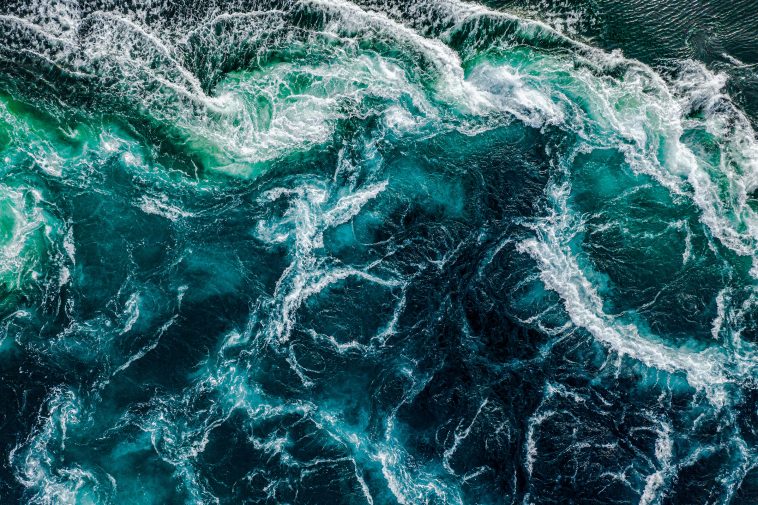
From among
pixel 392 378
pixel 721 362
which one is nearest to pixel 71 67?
pixel 392 378

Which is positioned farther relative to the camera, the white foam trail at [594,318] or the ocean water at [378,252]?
the white foam trail at [594,318]

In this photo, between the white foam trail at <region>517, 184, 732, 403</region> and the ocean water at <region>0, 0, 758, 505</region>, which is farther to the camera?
the white foam trail at <region>517, 184, 732, 403</region>

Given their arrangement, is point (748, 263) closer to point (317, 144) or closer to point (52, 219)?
point (317, 144)

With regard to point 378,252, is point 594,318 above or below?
below

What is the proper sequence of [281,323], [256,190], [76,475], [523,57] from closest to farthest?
[76,475] → [281,323] → [256,190] → [523,57]

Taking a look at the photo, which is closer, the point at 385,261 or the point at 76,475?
the point at 76,475

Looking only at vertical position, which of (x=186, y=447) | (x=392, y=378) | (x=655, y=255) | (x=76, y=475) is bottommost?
(x=76, y=475)

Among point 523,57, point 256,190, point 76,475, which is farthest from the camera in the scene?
point 523,57

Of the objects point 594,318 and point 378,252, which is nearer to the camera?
point 594,318
